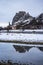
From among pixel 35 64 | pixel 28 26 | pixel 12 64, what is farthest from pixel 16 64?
pixel 28 26

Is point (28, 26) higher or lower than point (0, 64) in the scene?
lower

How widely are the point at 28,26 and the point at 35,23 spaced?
8320 millimetres

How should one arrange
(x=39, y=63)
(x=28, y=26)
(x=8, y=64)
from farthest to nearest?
1. (x=28, y=26)
2. (x=39, y=63)
3. (x=8, y=64)

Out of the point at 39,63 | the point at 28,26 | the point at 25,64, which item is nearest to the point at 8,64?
the point at 25,64

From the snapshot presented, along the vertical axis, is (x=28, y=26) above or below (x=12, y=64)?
below

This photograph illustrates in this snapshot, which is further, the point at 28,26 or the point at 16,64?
the point at 28,26

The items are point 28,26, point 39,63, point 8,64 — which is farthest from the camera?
point 28,26

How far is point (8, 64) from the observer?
17109 mm

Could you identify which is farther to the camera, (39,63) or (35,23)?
(35,23)

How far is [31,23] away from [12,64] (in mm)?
177468

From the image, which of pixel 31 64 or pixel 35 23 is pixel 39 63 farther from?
pixel 35 23

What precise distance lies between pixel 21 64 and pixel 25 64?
0.36 m

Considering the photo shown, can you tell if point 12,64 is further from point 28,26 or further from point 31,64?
point 28,26

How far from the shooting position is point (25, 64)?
1775 cm
